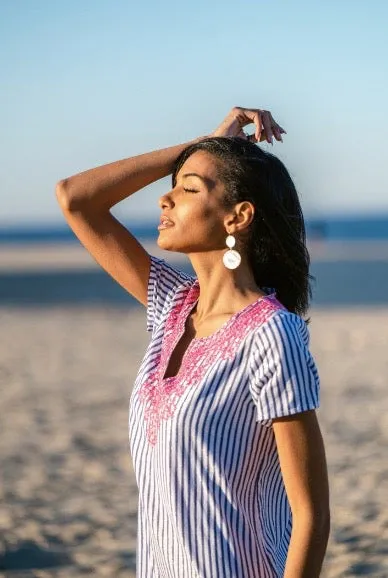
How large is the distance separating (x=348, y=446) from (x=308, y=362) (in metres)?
7.41

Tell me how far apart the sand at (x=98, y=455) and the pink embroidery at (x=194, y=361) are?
3810 millimetres

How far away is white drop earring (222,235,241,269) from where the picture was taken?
2.80 metres

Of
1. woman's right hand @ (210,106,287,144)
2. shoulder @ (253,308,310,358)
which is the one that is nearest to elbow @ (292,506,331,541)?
shoulder @ (253,308,310,358)

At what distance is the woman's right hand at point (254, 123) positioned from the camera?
3.25 m

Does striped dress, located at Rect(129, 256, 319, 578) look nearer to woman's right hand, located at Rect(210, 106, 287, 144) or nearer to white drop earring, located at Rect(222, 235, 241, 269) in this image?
white drop earring, located at Rect(222, 235, 241, 269)

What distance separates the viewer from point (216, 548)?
8.33 feet

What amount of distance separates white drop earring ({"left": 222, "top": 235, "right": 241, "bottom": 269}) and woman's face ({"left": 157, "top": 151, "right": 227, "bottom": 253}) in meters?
0.03

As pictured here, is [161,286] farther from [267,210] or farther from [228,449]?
[228,449]

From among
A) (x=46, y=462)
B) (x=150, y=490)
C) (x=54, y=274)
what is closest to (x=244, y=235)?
(x=150, y=490)

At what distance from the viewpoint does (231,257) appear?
281cm

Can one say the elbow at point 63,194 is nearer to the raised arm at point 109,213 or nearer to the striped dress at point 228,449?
the raised arm at point 109,213

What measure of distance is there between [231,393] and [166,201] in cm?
58

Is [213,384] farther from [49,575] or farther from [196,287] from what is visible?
[49,575]

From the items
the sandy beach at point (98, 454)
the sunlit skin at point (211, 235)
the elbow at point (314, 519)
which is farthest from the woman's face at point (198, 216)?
the sandy beach at point (98, 454)
